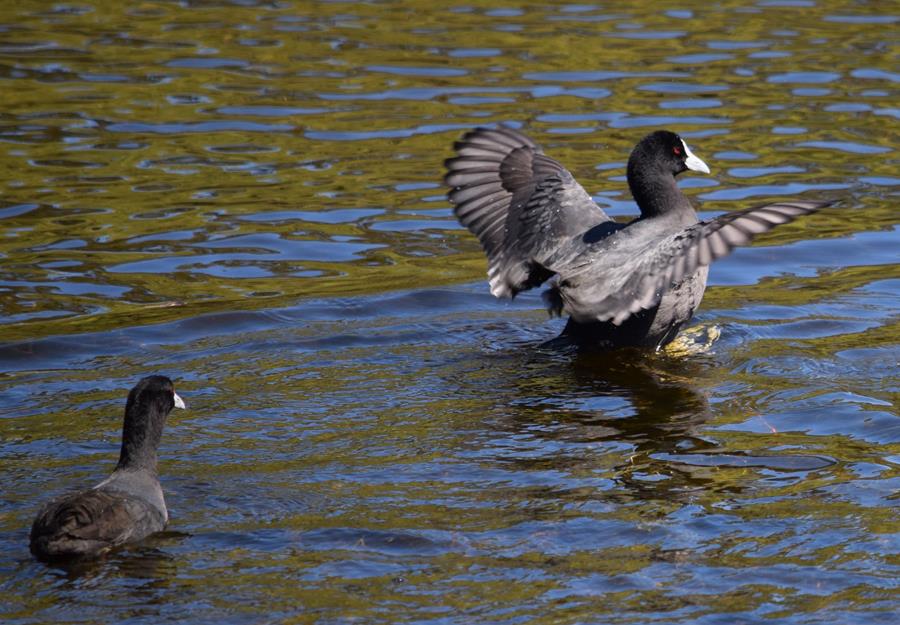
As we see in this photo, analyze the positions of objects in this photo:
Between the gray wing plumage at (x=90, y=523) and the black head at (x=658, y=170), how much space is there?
3.92 m

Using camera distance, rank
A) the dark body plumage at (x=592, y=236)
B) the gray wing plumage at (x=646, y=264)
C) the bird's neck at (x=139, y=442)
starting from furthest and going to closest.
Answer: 1. the dark body plumage at (x=592, y=236)
2. the gray wing plumage at (x=646, y=264)
3. the bird's neck at (x=139, y=442)

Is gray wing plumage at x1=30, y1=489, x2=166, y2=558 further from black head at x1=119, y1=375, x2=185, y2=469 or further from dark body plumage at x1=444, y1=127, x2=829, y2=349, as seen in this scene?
dark body plumage at x1=444, y1=127, x2=829, y2=349

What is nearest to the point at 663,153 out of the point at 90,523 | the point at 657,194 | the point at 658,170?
the point at 658,170

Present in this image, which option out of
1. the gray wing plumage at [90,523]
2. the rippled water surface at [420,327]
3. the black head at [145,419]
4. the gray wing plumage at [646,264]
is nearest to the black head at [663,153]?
the gray wing plumage at [646,264]

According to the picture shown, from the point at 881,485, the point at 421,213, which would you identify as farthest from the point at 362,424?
the point at 421,213

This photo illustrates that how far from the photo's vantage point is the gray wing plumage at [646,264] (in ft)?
23.0

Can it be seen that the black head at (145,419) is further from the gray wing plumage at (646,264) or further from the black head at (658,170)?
the black head at (658,170)

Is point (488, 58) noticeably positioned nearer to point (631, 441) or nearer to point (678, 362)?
point (678, 362)

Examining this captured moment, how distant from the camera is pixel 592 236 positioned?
8320 millimetres

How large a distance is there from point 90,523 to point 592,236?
377 cm

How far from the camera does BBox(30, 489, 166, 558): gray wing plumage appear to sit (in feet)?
17.6

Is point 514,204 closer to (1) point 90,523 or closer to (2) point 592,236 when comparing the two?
(2) point 592,236

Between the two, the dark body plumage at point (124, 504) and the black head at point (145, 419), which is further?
the black head at point (145, 419)

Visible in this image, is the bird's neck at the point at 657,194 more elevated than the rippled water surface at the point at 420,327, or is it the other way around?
the bird's neck at the point at 657,194
